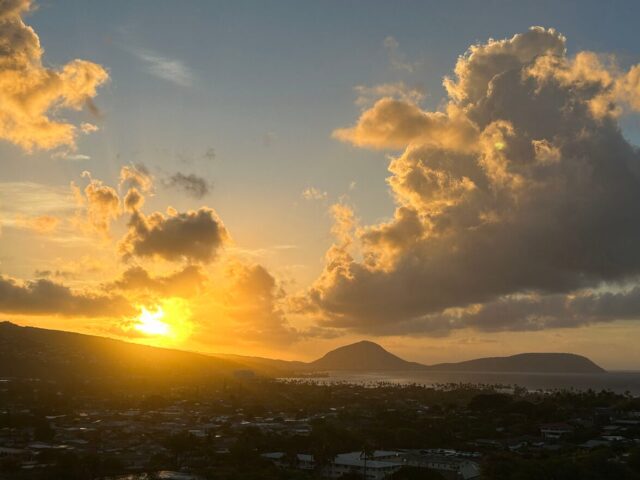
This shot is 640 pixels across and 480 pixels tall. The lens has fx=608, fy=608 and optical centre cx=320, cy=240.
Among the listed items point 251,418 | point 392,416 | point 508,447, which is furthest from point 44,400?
point 508,447

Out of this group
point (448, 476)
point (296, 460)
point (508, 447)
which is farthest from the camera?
point (508, 447)

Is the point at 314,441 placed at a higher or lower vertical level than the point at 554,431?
lower

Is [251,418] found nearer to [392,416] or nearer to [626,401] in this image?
[392,416]

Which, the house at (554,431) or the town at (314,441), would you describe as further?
the house at (554,431)

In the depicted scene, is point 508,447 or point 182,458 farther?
point 508,447

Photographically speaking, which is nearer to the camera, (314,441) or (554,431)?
(314,441)

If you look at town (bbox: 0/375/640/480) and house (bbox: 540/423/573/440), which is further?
house (bbox: 540/423/573/440)

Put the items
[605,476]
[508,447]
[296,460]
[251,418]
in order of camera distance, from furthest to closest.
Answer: [251,418], [508,447], [296,460], [605,476]
